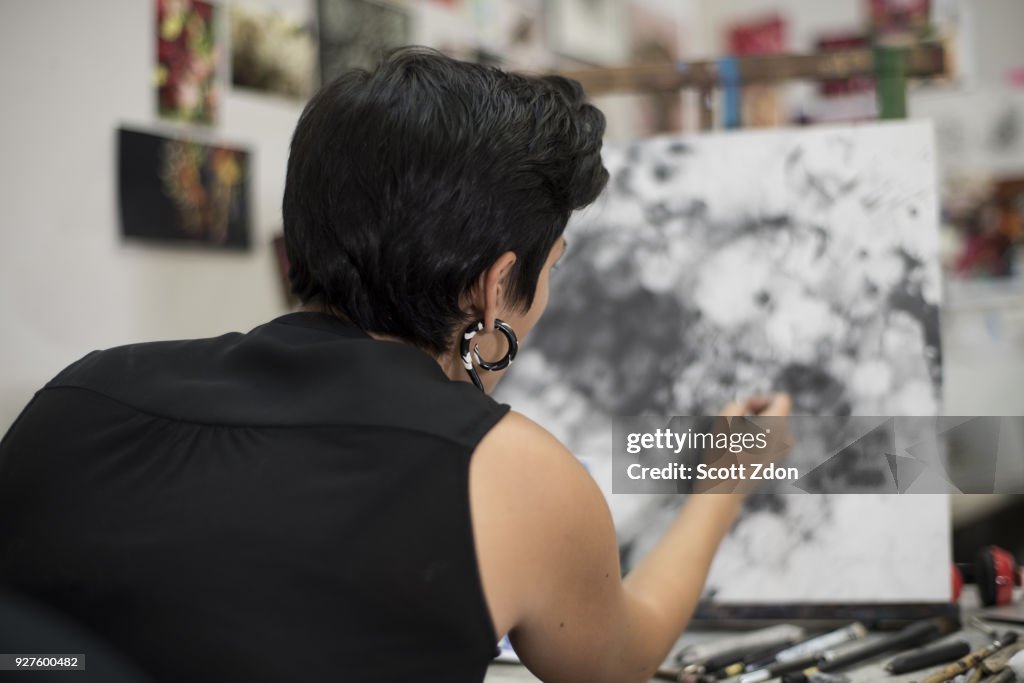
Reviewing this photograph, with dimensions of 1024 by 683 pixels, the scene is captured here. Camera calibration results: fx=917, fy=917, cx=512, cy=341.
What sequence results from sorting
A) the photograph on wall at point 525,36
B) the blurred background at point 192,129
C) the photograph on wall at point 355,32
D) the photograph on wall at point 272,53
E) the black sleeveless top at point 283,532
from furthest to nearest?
the photograph on wall at point 525,36, the photograph on wall at point 355,32, the photograph on wall at point 272,53, the blurred background at point 192,129, the black sleeveless top at point 283,532

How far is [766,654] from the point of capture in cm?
92

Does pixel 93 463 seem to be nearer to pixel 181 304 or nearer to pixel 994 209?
pixel 181 304

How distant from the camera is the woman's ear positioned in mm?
730

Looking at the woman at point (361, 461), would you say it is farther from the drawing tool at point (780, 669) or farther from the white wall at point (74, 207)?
the white wall at point (74, 207)

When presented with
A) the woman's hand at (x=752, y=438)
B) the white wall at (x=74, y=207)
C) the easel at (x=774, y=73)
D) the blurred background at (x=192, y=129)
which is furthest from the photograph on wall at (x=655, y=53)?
the woman's hand at (x=752, y=438)

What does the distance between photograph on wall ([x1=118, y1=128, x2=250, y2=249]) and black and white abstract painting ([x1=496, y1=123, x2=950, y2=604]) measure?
2.08ft

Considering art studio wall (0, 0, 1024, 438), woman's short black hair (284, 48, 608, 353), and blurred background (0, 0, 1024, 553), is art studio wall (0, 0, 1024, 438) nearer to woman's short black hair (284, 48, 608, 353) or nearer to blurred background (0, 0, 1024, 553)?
blurred background (0, 0, 1024, 553)

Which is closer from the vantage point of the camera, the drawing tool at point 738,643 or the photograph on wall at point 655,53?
the drawing tool at point 738,643

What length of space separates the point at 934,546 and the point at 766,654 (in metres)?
0.28

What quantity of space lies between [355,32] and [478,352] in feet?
3.71

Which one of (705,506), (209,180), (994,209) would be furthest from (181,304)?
(994,209)

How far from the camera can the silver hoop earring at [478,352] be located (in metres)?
0.77

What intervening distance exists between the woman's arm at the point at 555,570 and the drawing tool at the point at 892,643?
0.61 feet

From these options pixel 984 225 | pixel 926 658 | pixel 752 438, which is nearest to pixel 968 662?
pixel 926 658
